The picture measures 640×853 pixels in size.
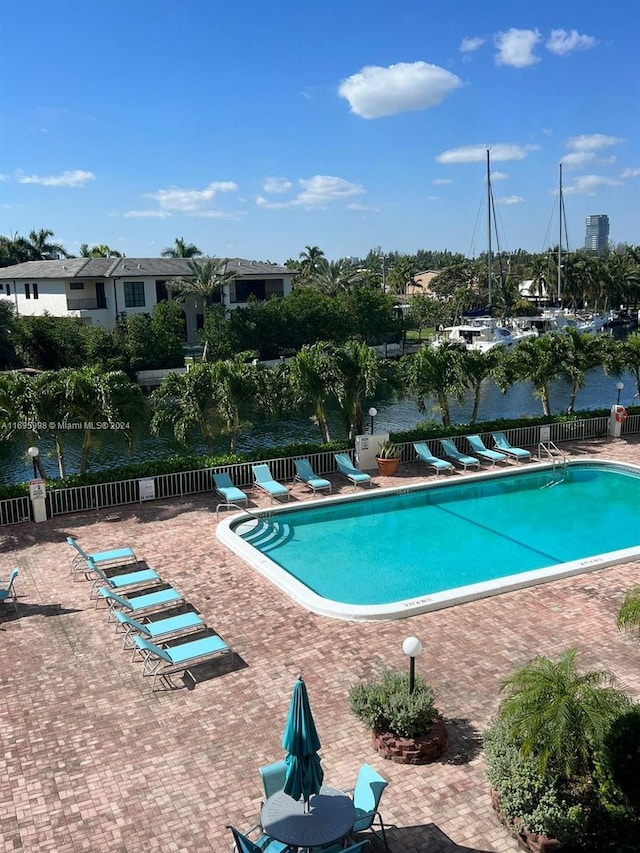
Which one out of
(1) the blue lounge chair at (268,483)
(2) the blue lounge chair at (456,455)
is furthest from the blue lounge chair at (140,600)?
(2) the blue lounge chair at (456,455)

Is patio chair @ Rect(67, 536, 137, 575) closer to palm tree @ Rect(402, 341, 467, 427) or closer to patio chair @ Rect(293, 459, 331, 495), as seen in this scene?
patio chair @ Rect(293, 459, 331, 495)

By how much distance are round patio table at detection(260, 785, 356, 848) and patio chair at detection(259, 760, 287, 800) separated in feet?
0.81

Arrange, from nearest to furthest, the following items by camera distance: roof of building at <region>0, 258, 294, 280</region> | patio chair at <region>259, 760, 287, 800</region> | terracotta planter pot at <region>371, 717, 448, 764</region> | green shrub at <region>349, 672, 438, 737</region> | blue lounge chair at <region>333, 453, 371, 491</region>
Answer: patio chair at <region>259, 760, 287, 800</region>
terracotta planter pot at <region>371, 717, 448, 764</region>
green shrub at <region>349, 672, 438, 737</region>
blue lounge chair at <region>333, 453, 371, 491</region>
roof of building at <region>0, 258, 294, 280</region>

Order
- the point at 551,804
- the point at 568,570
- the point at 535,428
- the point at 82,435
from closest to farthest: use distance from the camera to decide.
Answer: the point at 551,804, the point at 568,570, the point at 82,435, the point at 535,428

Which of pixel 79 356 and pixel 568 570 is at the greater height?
pixel 79 356

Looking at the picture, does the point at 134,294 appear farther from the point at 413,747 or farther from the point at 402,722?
the point at 413,747

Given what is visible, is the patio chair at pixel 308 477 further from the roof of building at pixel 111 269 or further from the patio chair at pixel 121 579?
the roof of building at pixel 111 269

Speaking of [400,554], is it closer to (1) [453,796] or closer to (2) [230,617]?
(2) [230,617]

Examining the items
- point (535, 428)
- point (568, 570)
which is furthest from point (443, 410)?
point (568, 570)

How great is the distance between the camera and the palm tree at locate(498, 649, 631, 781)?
696cm

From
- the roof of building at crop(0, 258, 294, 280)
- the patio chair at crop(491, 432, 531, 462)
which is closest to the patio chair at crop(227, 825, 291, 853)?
the patio chair at crop(491, 432, 531, 462)

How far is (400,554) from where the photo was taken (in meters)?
16.8

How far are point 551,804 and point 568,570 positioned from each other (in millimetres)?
7867

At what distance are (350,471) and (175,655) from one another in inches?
427
